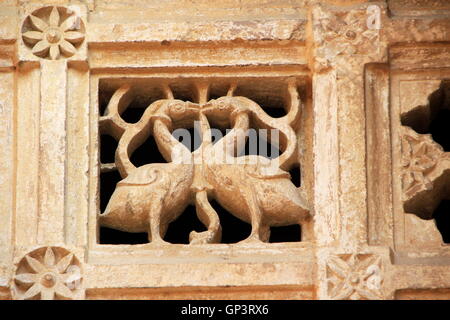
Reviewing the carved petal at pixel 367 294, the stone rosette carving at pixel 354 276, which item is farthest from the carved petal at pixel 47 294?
the carved petal at pixel 367 294

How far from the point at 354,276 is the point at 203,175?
2.44ft

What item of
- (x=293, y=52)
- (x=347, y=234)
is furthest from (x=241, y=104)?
(x=347, y=234)

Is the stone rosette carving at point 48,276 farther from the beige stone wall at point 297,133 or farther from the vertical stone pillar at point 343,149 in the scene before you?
the vertical stone pillar at point 343,149

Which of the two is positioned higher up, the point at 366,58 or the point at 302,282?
the point at 366,58

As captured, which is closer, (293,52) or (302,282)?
(302,282)

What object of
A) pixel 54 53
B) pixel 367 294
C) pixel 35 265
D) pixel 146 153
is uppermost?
pixel 54 53

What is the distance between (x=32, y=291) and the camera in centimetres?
681

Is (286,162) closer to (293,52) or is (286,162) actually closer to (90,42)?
(293,52)

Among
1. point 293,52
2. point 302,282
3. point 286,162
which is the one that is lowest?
point 302,282

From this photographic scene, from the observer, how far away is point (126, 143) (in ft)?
23.5

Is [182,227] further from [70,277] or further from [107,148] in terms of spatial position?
[70,277]

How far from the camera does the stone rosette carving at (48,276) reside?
22.3ft

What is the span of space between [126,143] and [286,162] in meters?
0.62

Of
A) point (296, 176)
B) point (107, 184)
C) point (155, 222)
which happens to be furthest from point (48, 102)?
point (296, 176)
